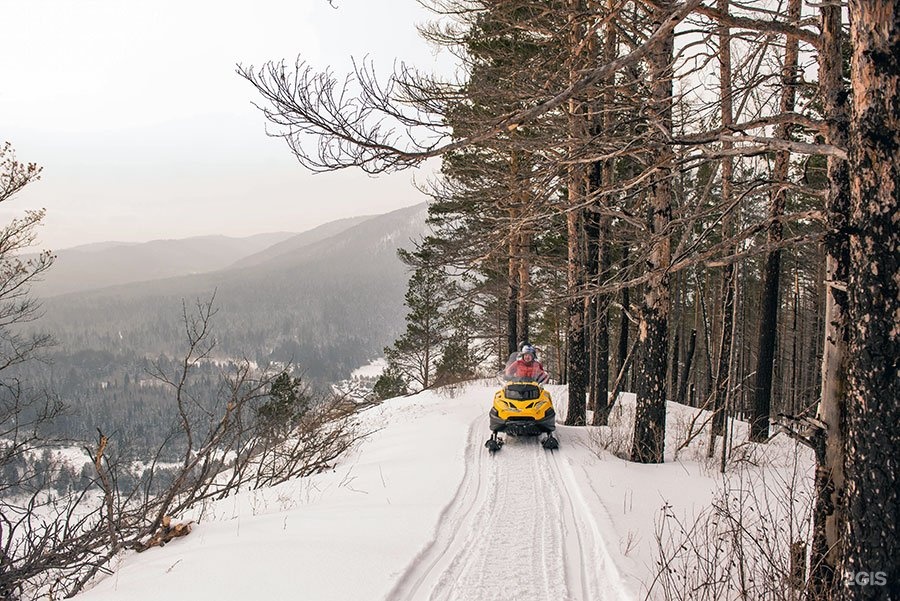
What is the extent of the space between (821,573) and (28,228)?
13.2m

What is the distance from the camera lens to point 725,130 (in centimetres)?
332

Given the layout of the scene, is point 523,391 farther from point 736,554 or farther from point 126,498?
point 126,498

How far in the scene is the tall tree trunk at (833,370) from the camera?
2900 mm

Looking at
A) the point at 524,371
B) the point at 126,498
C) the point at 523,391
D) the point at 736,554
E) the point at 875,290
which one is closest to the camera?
the point at 875,290

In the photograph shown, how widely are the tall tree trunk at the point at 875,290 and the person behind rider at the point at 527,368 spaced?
7002mm

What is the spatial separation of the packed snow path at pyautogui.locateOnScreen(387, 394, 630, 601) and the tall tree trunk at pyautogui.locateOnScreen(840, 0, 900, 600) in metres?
1.80

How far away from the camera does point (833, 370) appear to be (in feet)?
9.58

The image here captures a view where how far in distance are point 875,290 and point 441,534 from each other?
391 centimetres

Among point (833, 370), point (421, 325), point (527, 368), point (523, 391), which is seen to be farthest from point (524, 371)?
point (421, 325)

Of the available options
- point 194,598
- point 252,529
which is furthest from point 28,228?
point 194,598

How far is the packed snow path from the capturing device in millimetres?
3600

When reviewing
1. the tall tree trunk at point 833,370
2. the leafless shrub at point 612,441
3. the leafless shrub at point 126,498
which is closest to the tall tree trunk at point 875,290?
the tall tree trunk at point 833,370

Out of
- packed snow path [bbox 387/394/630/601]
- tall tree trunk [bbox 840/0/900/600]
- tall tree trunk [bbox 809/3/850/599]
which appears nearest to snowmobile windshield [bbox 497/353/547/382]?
packed snow path [bbox 387/394/630/601]

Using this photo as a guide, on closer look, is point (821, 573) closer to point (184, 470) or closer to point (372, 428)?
point (184, 470)
